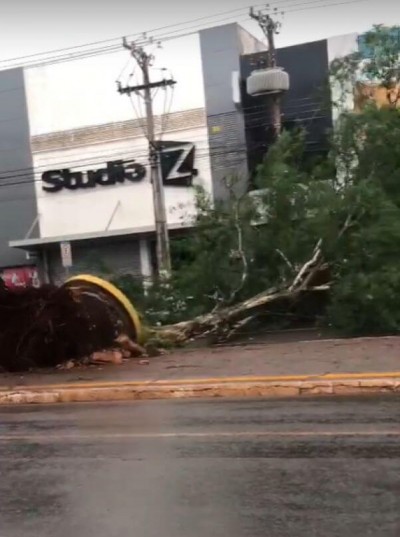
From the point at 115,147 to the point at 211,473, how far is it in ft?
88.8

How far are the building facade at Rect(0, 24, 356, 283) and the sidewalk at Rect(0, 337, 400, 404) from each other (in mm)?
15372

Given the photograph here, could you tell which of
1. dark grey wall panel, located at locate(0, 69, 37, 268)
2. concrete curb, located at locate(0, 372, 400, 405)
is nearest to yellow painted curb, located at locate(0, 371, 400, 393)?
concrete curb, located at locate(0, 372, 400, 405)

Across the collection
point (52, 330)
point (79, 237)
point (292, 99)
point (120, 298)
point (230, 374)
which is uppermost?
point (292, 99)

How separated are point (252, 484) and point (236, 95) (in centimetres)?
2516

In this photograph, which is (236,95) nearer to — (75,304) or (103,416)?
(75,304)

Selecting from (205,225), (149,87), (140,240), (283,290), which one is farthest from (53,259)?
(283,290)

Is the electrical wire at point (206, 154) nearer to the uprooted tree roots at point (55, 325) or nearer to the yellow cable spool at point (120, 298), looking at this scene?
the yellow cable spool at point (120, 298)

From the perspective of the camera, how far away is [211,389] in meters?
10.2

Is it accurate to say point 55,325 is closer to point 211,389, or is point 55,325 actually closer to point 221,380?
point 221,380

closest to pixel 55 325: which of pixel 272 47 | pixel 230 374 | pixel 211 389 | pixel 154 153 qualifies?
pixel 230 374

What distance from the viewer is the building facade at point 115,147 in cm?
2902

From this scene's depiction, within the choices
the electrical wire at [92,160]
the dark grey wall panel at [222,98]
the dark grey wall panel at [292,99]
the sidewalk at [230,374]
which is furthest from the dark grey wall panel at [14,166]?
the sidewalk at [230,374]

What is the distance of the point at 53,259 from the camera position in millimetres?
33219

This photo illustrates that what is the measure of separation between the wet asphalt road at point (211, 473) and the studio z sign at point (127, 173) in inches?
846
